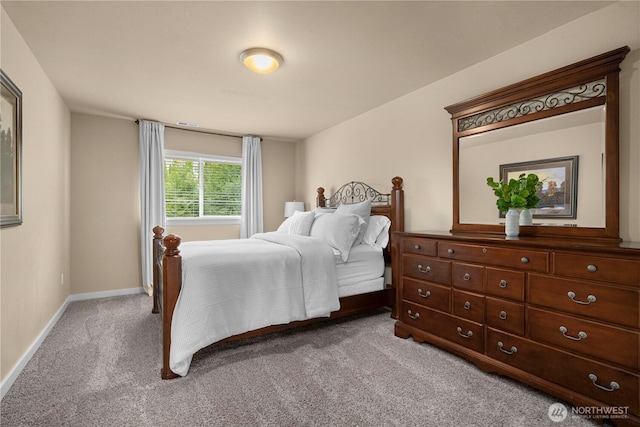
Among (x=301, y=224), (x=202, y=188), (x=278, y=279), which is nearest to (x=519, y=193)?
(x=278, y=279)

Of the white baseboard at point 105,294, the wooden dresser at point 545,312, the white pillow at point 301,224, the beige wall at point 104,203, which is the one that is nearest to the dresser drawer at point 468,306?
the wooden dresser at point 545,312

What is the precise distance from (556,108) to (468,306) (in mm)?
1554

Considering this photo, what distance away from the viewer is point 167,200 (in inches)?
186

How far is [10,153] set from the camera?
210cm

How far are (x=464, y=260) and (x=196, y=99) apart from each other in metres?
3.22

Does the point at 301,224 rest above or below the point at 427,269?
above

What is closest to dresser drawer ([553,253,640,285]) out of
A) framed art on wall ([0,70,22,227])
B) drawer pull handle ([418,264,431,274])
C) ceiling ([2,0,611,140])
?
drawer pull handle ([418,264,431,274])

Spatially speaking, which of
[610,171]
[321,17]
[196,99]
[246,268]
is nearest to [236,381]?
[246,268]

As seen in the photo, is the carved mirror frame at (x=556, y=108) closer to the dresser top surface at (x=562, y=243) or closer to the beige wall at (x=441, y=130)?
the beige wall at (x=441, y=130)

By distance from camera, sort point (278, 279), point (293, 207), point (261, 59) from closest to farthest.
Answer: point (261, 59) → point (278, 279) → point (293, 207)

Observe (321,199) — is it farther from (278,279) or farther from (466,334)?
(466,334)

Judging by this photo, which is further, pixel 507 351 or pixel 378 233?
pixel 378 233

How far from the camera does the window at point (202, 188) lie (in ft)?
15.6

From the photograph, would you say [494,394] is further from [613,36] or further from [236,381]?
[613,36]
